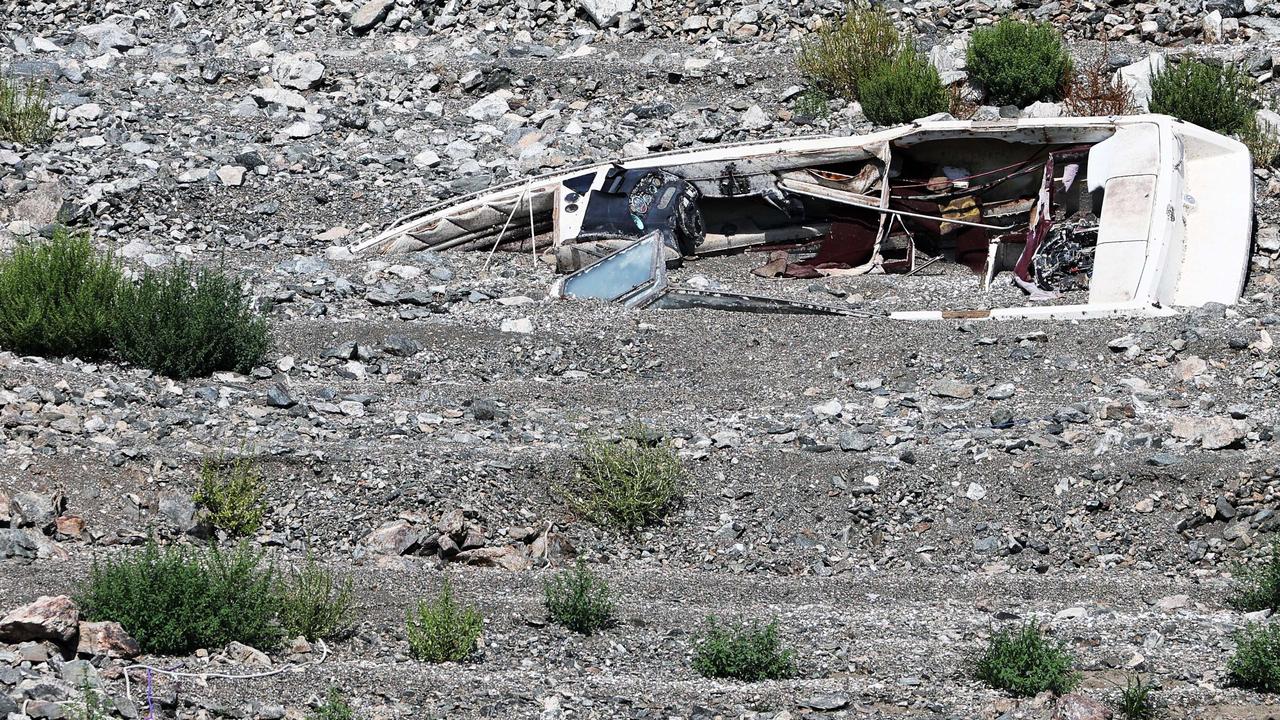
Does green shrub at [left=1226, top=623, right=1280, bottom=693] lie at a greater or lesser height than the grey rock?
lesser

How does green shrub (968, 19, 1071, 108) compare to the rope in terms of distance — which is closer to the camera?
the rope

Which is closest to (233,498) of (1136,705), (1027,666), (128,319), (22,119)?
(128,319)

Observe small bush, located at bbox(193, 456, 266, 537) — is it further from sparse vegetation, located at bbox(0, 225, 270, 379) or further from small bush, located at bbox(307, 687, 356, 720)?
small bush, located at bbox(307, 687, 356, 720)

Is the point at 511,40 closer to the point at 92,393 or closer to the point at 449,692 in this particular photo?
the point at 92,393

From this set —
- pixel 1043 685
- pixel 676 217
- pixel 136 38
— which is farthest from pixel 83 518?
pixel 136 38

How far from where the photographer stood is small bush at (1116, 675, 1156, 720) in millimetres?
4809

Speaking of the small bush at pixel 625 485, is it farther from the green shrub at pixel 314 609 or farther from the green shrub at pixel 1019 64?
the green shrub at pixel 1019 64

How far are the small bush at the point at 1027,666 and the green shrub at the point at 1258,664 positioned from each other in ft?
1.73

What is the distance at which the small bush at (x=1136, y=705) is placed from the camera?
15.8 feet

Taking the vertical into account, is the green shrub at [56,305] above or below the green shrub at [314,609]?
above

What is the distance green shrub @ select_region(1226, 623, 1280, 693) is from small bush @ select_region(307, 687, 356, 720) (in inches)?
112

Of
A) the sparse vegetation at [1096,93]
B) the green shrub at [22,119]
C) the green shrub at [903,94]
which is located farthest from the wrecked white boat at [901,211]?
the green shrub at [22,119]

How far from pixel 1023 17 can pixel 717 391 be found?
6.89 m

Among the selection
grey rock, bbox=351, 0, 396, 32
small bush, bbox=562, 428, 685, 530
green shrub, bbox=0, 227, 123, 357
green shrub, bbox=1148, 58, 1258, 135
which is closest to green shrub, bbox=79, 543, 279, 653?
small bush, bbox=562, 428, 685, 530
